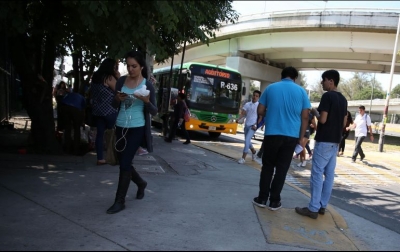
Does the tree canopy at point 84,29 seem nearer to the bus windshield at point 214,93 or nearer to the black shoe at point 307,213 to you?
the black shoe at point 307,213

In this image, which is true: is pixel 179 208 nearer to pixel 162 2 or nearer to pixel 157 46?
pixel 157 46

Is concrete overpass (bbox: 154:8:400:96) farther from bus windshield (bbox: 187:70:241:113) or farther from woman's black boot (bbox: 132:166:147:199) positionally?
woman's black boot (bbox: 132:166:147:199)

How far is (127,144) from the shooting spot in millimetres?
3902

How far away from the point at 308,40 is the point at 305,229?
20.9m

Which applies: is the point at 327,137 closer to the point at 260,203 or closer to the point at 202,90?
the point at 260,203

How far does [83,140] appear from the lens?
798cm

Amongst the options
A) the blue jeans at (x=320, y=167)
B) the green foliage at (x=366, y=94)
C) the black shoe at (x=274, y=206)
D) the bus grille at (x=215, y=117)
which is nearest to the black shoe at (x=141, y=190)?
the black shoe at (x=274, y=206)

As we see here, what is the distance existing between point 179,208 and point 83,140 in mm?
4599

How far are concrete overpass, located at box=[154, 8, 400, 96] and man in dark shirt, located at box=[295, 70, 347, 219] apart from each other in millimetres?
14665

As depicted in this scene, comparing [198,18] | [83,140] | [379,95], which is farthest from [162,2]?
[379,95]

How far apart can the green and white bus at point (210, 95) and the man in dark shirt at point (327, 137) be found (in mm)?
9604

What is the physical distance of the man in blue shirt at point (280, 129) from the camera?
14.1 ft

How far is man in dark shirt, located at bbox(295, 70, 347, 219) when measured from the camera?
4281 millimetres

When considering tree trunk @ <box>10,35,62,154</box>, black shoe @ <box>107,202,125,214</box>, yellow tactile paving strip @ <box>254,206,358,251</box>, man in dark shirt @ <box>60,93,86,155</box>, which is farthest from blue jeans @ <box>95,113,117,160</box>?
yellow tactile paving strip @ <box>254,206,358,251</box>
